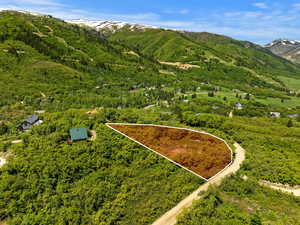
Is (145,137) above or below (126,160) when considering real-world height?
above

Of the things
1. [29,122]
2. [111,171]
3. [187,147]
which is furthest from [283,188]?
[29,122]

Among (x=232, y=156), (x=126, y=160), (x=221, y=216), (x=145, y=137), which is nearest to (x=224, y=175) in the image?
(x=232, y=156)

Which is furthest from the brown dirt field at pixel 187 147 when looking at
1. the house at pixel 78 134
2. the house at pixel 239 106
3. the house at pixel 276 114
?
the house at pixel 276 114

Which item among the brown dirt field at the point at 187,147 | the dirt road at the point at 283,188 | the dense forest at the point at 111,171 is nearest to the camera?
the dense forest at the point at 111,171

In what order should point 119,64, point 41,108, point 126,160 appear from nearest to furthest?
point 126,160 < point 41,108 < point 119,64

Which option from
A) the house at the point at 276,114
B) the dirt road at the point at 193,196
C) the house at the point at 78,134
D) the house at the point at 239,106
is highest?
the house at the point at 78,134

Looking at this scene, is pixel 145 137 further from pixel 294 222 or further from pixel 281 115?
pixel 281 115

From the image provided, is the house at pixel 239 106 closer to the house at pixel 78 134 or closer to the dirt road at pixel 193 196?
the dirt road at pixel 193 196
